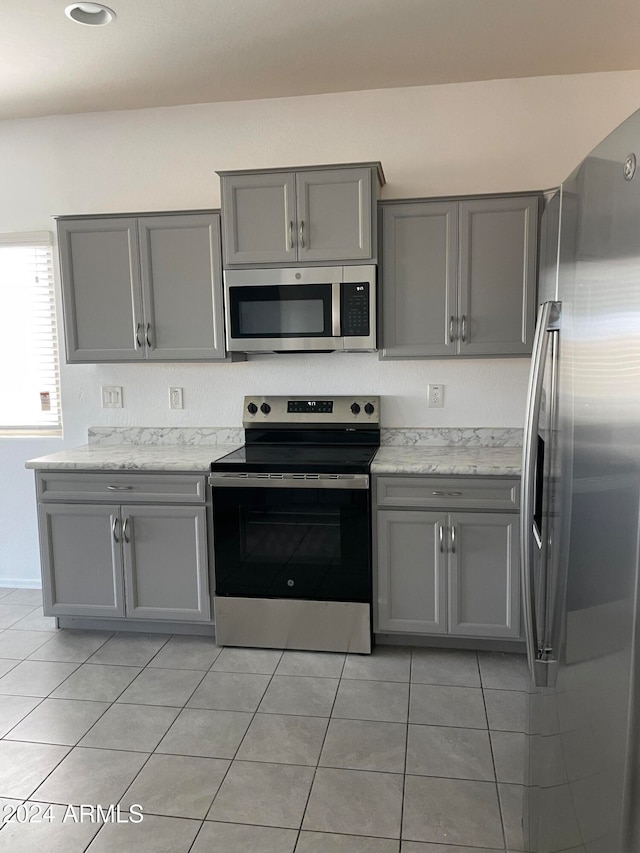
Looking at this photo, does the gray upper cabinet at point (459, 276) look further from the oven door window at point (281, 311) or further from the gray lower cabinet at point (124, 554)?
the gray lower cabinet at point (124, 554)

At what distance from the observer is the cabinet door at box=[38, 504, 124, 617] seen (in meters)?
3.18

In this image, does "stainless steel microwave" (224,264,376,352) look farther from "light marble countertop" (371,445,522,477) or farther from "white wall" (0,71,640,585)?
"light marble countertop" (371,445,522,477)

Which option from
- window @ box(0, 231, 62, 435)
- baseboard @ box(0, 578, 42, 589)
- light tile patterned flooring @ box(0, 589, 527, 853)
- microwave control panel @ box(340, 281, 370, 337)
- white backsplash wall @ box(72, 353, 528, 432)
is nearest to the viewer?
light tile patterned flooring @ box(0, 589, 527, 853)

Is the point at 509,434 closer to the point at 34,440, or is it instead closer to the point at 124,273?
the point at 124,273

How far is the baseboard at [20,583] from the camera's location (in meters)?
3.92

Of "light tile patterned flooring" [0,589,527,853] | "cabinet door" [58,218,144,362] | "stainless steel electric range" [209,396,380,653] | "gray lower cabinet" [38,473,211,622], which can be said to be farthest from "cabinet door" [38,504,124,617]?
"cabinet door" [58,218,144,362]

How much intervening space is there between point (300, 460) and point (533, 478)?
1620mm

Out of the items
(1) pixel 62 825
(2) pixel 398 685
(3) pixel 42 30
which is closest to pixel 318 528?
(2) pixel 398 685

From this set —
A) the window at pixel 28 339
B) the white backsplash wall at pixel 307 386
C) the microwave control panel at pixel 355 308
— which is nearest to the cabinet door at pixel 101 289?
the white backsplash wall at pixel 307 386

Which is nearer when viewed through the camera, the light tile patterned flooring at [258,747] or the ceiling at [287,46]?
the light tile patterned flooring at [258,747]

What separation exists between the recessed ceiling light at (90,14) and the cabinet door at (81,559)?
2.03m

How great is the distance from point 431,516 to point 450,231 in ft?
4.26

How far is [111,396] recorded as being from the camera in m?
3.70

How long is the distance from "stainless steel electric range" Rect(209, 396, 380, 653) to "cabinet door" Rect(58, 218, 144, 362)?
0.86 m
